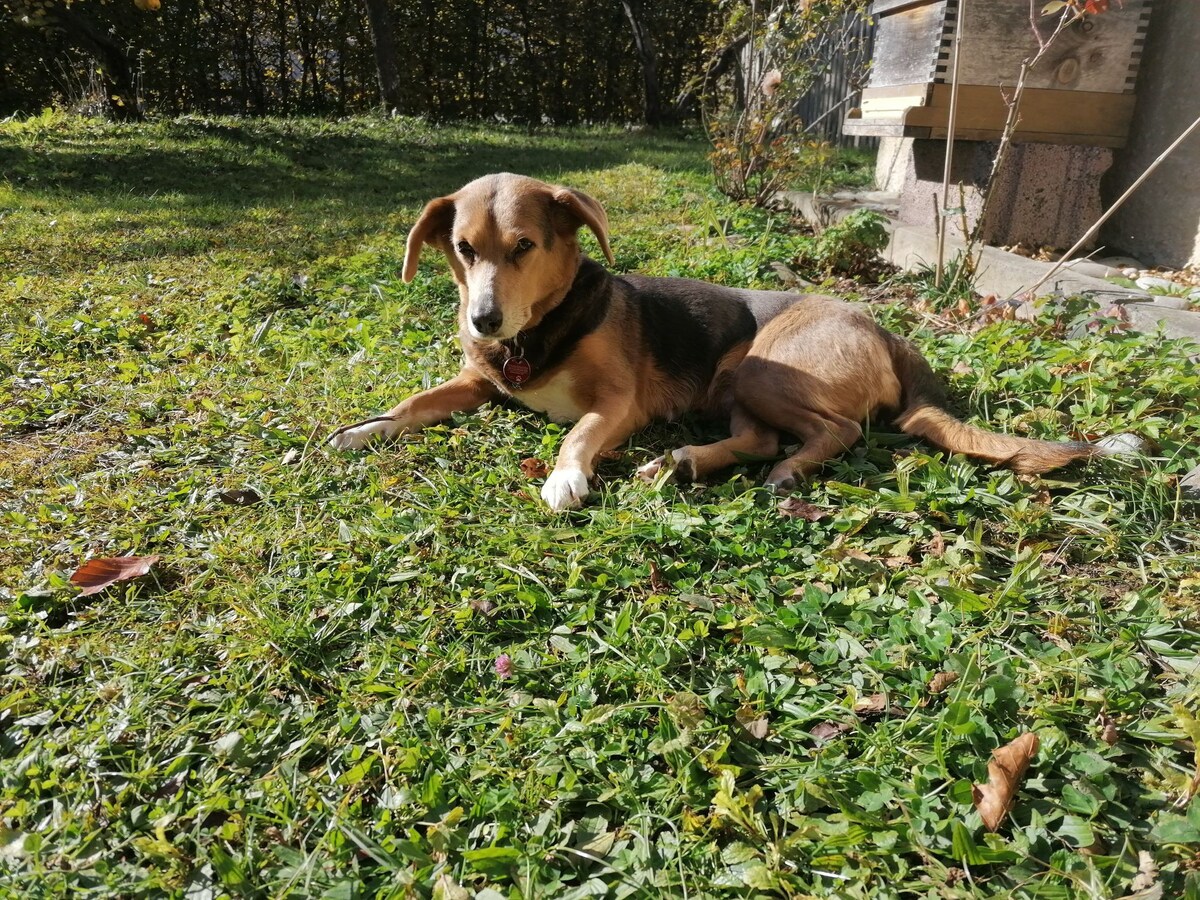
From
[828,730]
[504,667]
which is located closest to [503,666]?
[504,667]

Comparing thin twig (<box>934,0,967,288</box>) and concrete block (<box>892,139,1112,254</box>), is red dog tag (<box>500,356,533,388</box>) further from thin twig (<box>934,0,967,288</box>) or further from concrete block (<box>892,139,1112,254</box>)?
concrete block (<box>892,139,1112,254</box>)

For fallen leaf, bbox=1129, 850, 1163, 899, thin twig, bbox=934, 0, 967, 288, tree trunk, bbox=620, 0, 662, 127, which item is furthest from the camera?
tree trunk, bbox=620, 0, 662, 127

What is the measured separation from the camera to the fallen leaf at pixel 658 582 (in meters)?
2.40

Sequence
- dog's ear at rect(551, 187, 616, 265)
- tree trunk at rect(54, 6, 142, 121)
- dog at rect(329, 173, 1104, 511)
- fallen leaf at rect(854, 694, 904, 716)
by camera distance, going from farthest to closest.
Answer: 1. tree trunk at rect(54, 6, 142, 121)
2. dog's ear at rect(551, 187, 616, 265)
3. dog at rect(329, 173, 1104, 511)
4. fallen leaf at rect(854, 694, 904, 716)

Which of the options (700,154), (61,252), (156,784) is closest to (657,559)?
(156,784)

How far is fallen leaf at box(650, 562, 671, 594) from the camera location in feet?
7.86

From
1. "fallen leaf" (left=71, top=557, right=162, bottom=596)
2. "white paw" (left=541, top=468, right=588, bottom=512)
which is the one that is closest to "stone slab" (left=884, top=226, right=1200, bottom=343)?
"white paw" (left=541, top=468, right=588, bottom=512)

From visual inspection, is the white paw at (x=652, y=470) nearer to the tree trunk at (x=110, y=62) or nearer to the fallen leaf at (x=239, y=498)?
the fallen leaf at (x=239, y=498)

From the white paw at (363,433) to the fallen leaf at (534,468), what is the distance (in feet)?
2.13

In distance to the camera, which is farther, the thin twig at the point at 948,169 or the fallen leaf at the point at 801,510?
the thin twig at the point at 948,169

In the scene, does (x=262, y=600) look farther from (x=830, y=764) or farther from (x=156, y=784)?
(x=830, y=764)

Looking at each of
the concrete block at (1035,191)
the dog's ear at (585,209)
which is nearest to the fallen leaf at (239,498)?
the dog's ear at (585,209)

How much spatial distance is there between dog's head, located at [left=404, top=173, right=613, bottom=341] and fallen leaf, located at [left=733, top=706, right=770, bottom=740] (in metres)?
1.91

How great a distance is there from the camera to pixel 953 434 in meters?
Answer: 3.09
